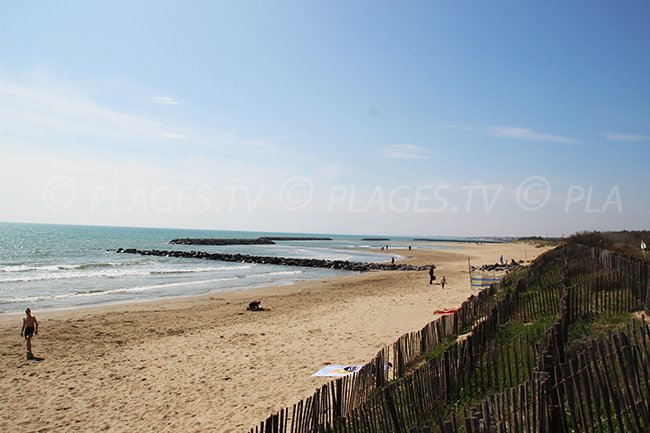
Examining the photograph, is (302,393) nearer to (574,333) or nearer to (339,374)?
(339,374)

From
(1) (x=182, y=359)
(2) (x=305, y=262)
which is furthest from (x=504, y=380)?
(2) (x=305, y=262)

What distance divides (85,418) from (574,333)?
9594 mm

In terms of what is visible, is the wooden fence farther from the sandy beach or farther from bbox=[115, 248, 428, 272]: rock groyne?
bbox=[115, 248, 428, 272]: rock groyne

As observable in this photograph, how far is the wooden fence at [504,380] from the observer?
401 cm

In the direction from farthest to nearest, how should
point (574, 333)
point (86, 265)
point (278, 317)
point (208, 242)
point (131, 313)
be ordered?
point (208, 242)
point (86, 265)
point (131, 313)
point (278, 317)
point (574, 333)

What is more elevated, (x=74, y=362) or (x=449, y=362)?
(x=449, y=362)

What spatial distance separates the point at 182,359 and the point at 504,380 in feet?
28.8

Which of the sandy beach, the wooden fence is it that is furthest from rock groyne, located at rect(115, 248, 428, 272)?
the wooden fence

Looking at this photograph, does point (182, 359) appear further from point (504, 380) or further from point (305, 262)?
point (305, 262)

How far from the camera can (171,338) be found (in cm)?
1417

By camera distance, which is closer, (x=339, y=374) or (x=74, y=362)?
(x=339, y=374)

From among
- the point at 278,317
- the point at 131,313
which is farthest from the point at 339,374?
the point at 131,313

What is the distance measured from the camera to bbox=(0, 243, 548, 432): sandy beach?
8.17 meters

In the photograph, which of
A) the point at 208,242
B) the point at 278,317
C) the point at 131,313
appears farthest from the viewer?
the point at 208,242
